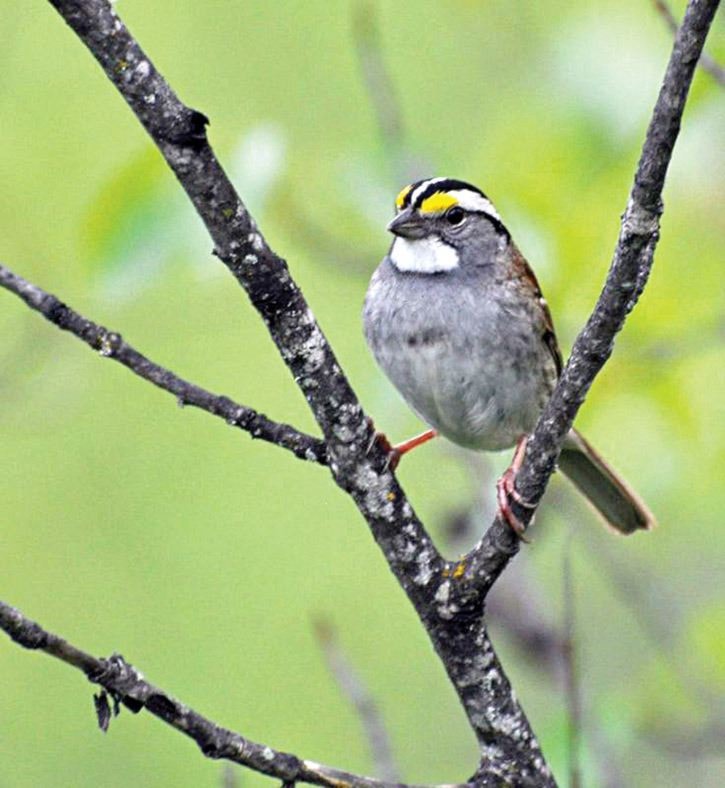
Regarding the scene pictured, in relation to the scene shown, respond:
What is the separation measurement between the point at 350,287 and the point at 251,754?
4659 millimetres

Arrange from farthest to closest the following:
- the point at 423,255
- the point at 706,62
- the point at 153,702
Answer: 1. the point at 423,255
2. the point at 706,62
3. the point at 153,702

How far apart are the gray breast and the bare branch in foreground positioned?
5.77ft

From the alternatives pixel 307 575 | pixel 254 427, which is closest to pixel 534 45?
pixel 254 427

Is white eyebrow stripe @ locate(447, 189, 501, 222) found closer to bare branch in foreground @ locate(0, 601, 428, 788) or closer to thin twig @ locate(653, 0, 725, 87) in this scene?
thin twig @ locate(653, 0, 725, 87)

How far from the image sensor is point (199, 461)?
8.11 metres

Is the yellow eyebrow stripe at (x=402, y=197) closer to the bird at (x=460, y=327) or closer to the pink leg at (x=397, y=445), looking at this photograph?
the bird at (x=460, y=327)

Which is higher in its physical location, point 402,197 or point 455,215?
point 455,215

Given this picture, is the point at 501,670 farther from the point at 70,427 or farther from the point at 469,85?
the point at 70,427

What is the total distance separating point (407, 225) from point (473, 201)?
12.4 inches

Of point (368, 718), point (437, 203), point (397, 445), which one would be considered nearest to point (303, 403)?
point (437, 203)

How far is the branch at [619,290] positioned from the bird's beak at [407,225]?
1.55 meters

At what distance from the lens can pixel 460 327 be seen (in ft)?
13.6

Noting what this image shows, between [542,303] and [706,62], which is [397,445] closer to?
[542,303]

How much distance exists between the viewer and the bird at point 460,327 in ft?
13.5
